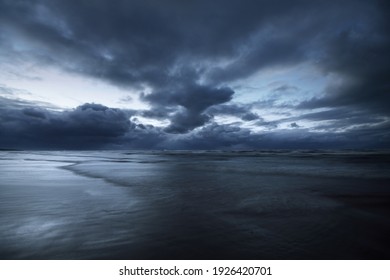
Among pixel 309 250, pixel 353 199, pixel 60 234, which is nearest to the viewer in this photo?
pixel 309 250

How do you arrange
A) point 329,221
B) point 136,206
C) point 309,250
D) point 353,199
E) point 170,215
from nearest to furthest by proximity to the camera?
point 309,250
point 329,221
point 170,215
point 136,206
point 353,199

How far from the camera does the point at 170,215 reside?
593cm

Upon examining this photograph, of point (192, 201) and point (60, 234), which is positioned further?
point (192, 201)

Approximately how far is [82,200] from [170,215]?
363 cm

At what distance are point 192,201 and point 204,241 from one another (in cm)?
329

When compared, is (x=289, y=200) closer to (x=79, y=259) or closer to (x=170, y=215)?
(x=170, y=215)

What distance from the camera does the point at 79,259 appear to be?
3.71m

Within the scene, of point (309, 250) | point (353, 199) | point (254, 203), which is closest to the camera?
point (309, 250)

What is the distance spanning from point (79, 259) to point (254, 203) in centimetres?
543

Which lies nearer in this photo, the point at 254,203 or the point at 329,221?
the point at 329,221
